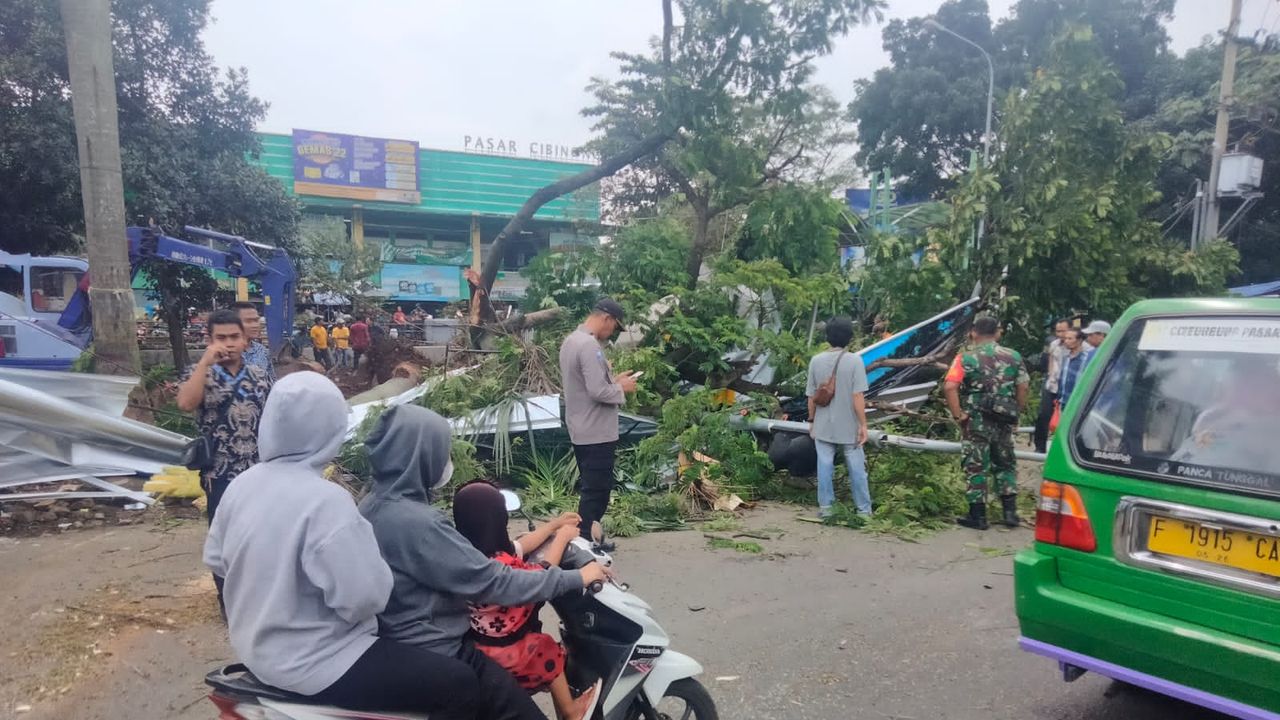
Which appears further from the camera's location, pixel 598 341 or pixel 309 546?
pixel 598 341

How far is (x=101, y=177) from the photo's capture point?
311 inches

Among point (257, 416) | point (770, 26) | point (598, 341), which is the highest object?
point (770, 26)

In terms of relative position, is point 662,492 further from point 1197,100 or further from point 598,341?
point 1197,100

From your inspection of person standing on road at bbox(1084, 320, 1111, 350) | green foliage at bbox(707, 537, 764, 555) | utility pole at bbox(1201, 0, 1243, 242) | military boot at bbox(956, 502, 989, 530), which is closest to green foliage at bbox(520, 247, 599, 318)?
green foliage at bbox(707, 537, 764, 555)

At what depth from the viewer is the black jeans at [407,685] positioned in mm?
2068

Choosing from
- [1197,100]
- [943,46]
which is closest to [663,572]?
[1197,100]

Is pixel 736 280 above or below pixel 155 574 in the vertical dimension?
above

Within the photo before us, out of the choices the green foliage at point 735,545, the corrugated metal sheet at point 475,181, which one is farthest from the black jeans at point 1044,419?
the corrugated metal sheet at point 475,181

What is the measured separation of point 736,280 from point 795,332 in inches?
46.9

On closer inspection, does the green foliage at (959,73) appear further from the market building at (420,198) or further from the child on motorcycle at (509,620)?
the child on motorcycle at (509,620)

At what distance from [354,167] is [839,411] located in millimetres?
30438

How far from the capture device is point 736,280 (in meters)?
8.55

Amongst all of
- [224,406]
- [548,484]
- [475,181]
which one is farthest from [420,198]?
[224,406]

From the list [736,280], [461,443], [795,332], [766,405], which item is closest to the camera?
[461,443]
